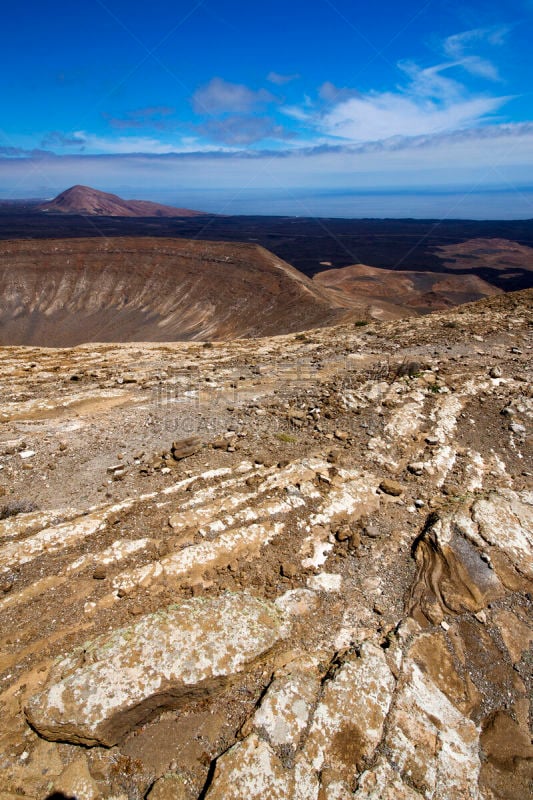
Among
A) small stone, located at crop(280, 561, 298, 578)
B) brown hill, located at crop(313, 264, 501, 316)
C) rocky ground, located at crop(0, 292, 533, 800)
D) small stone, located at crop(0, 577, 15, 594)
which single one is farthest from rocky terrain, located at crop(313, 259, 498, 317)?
small stone, located at crop(0, 577, 15, 594)

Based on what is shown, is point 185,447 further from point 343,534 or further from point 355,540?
point 355,540

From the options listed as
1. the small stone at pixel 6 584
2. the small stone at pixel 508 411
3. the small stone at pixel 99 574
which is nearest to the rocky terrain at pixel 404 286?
the small stone at pixel 508 411

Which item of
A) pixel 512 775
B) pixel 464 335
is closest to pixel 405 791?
pixel 512 775

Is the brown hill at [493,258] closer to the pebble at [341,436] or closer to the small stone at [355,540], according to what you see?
the pebble at [341,436]

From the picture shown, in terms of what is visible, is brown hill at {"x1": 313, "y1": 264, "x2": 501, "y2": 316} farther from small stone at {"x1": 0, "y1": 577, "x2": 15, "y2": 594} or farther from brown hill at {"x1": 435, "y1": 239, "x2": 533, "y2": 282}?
small stone at {"x1": 0, "y1": 577, "x2": 15, "y2": 594}

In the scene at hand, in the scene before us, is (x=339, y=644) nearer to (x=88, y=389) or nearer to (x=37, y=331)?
(x=88, y=389)


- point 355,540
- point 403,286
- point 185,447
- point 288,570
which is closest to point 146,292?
point 403,286
